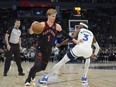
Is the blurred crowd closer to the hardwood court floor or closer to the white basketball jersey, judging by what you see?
the hardwood court floor

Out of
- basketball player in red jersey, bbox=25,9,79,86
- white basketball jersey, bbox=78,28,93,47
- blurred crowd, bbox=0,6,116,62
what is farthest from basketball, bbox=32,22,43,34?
blurred crowd, bbox=0,6,116,62

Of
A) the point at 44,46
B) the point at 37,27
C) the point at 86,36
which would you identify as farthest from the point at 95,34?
the point at 37,27

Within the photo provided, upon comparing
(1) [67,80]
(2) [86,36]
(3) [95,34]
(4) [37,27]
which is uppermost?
(4) [37,27]

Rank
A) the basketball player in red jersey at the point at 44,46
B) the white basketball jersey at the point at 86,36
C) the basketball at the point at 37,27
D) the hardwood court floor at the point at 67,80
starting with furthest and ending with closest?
1. the hardwood court floor at the point at 67,80
2. the white basketball jersey at the point at 86,36
3. the basketball player in red jersey at the point at 44,46
4. the basketball at the point at 37,27

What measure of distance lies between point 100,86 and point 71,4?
101 ft

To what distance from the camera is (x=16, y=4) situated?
36.8 m

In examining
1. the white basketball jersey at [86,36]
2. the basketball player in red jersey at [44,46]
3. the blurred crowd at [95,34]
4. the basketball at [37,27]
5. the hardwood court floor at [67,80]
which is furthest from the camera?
the blurred crowd at [95,34]

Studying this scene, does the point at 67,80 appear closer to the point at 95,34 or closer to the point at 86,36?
the point at 86,36

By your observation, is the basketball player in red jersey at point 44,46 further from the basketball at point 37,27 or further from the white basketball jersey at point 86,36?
the white basketball jersey at point 86,36

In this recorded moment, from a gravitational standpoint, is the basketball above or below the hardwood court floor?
above

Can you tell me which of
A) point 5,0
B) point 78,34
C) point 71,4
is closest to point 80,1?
point 71,4

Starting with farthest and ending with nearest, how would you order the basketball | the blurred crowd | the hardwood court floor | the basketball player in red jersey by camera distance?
the blurred crowd < the hardwood court floor < the basketball player in red jersey < the basketball

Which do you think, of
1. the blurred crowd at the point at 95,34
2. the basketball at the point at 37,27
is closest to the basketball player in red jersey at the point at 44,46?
the basketball at the point at 37,27

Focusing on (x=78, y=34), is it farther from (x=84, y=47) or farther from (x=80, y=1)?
(x=80, y=1)
